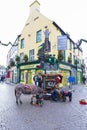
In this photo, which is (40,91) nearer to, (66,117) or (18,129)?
(66,117)

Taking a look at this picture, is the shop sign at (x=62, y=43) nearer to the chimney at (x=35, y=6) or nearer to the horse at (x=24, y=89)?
the horse at (x=24, y=89)

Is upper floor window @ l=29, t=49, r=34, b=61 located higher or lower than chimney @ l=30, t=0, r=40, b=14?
lower

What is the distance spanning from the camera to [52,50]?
100 feet

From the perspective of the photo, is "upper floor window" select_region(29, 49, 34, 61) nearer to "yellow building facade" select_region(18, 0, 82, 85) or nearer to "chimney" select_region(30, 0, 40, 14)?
"yellow building facade" select_region(18, 0, 82, 85)

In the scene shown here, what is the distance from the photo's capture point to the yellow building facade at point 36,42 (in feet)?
102

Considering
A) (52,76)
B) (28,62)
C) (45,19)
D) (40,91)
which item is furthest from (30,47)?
(40,91)

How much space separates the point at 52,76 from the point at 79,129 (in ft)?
30.2

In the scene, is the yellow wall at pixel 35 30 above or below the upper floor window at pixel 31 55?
above

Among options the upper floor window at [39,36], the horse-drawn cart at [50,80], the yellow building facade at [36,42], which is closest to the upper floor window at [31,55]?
the yellow building facade at [36,42]

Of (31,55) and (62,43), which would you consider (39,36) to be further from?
(62,43)

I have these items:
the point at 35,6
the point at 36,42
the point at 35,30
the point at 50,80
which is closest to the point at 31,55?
the point at 36,42

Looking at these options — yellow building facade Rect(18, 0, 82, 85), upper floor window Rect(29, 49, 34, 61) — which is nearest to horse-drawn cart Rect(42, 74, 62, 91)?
yellow building facade Rect(18, 0, 82, 85)

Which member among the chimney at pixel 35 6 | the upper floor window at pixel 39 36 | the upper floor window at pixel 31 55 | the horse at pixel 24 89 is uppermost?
the chimney at pixel 35 6

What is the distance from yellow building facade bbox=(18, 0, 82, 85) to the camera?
3116 cm
